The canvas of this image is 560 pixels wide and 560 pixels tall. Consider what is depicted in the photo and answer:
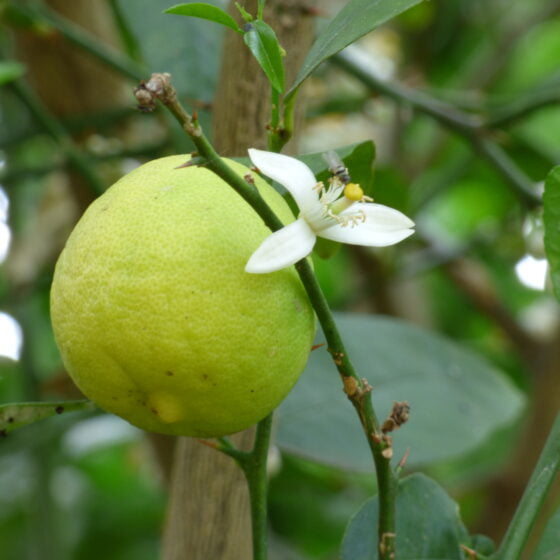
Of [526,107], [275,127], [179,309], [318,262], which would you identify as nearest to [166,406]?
[179,309]

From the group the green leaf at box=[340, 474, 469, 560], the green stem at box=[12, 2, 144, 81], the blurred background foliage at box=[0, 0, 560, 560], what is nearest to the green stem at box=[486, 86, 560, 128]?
the blurred background foliage at box=[0, 0, 560, 560]

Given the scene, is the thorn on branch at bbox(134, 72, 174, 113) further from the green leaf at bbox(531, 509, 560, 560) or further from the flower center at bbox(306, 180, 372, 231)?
the green leaf at bbox(531, 509, 560, 560)

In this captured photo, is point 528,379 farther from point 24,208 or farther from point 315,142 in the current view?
point 24,208

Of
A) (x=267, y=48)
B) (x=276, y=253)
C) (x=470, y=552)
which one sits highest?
(x=267, y=48)

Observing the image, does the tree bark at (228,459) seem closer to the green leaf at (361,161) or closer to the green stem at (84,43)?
A: the green leaf at (361,161)

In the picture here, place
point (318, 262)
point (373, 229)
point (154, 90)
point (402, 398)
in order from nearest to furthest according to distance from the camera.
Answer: point (154, 90), point (373, 229), point (402, 398), point (318, 262)

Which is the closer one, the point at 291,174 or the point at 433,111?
the point at 291,174

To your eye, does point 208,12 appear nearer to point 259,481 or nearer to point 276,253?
point 276,253
